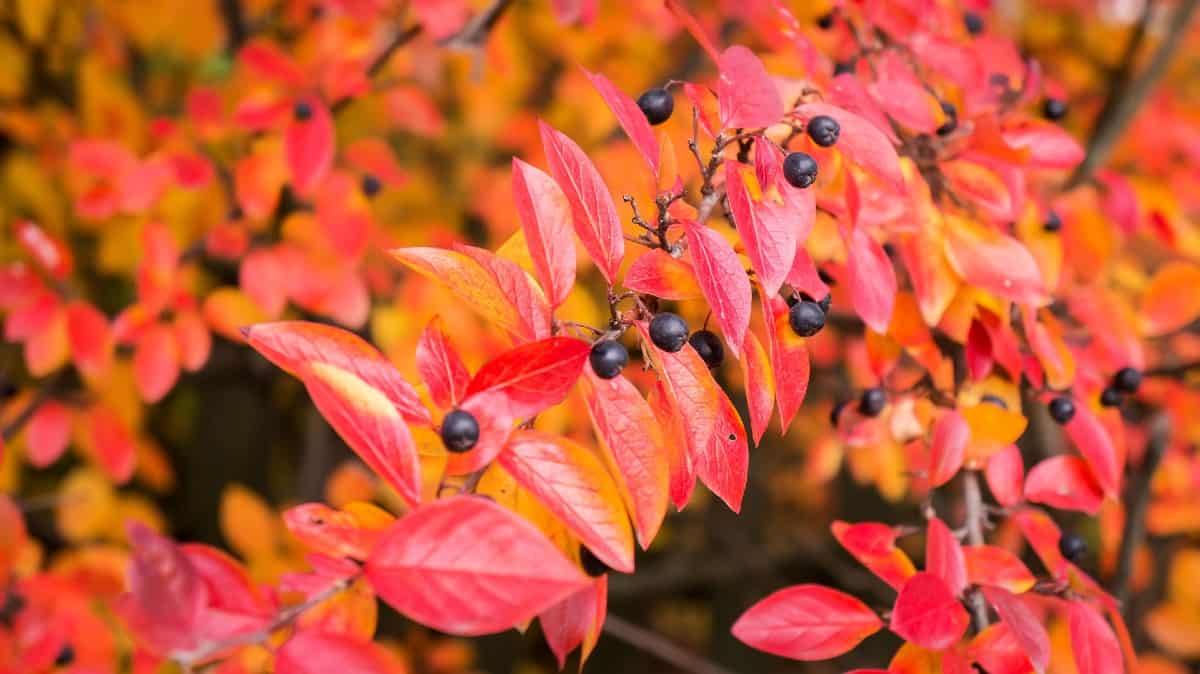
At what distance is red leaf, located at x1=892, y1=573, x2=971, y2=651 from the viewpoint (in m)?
0.82

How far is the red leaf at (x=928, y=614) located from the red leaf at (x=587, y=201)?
368 millimetres

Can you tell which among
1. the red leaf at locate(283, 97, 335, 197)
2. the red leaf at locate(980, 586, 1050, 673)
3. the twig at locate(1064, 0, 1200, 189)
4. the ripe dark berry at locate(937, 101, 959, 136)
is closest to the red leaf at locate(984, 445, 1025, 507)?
the red leaf at locate(980, 586, 1050, 673)

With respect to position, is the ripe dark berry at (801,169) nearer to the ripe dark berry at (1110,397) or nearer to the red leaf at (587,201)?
the red leaf at (587,201)

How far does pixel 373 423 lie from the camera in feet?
2.07

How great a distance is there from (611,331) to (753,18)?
1.79m

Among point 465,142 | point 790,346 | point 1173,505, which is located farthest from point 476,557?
point 465,142

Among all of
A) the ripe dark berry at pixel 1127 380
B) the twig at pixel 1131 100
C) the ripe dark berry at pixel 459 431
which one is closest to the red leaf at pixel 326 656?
the ripe dark berry at pixel 459 431

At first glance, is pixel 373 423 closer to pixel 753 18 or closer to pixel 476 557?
pixel 476 557

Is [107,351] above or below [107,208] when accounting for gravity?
below

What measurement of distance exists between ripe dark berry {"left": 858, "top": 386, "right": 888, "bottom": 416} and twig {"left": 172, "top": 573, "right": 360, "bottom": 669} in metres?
0.66

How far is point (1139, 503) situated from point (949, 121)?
78 centimetres

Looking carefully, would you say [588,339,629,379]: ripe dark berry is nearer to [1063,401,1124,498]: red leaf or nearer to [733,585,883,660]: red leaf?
[733,585,883,660]: red leaf

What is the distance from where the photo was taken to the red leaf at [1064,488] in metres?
1.05

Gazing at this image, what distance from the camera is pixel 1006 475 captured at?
3.51 feet
